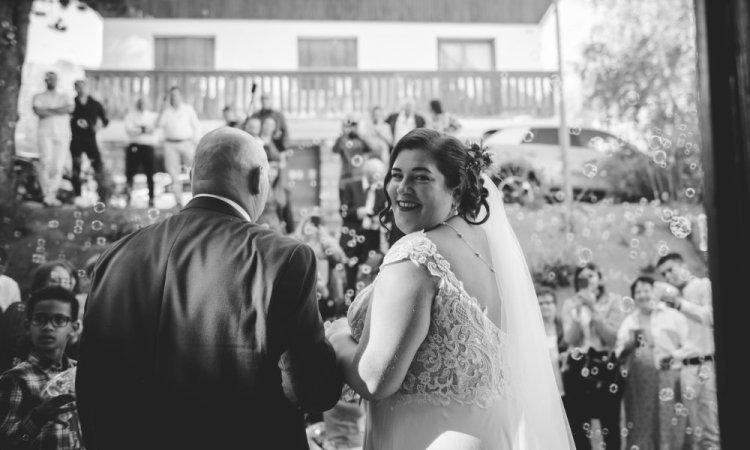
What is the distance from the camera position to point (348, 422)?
168 inches

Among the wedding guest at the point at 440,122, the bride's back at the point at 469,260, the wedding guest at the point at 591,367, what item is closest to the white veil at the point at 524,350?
the bride's back at the point at 469,260

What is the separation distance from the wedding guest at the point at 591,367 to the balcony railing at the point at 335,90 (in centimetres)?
607

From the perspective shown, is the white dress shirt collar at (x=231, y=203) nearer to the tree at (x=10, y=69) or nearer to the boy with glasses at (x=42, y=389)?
the boy with glasses at (x=42, y=389)

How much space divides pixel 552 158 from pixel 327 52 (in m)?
5.86

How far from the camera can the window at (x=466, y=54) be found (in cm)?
1437

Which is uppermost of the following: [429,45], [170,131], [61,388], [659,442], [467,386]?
[429,45]

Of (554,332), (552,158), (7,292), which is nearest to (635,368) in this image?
(554,332)

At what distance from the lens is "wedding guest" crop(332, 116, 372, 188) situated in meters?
7.86

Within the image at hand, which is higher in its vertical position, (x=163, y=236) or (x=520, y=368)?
(x=163, y=236)

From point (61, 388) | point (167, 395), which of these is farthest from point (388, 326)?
point (61, 388)

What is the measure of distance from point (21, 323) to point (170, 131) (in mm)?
3875

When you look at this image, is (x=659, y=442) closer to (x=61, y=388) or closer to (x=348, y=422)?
(x=348, y=422)

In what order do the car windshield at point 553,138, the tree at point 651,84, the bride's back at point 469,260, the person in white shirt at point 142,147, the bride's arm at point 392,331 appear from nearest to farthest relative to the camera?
the bride's arm at point 392,331 → the bride's back at point 469,260 → the person in white shirt at point 142,147 → the tree at point 651,84 → the car windshield at point 553,138

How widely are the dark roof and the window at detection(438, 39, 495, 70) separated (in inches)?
18.6
